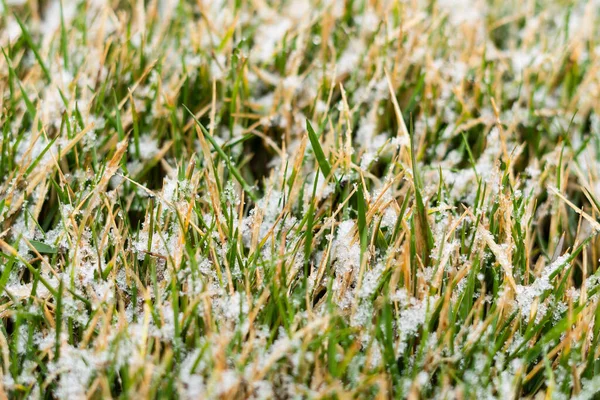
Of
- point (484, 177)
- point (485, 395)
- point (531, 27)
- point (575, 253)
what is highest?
point (531, 27)

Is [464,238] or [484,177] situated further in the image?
[484,177]

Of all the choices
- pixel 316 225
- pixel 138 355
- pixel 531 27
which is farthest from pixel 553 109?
pixel 138 355

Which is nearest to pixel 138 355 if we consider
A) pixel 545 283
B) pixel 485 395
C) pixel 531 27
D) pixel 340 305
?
pixel 340 305

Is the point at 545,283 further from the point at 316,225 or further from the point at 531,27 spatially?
the point at 531,27

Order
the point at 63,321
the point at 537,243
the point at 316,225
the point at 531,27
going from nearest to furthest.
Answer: the point at 63,321 < the point at 316,225 < the point at 537,243 < the point at 531,27

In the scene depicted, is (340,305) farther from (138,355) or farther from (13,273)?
(13,273)

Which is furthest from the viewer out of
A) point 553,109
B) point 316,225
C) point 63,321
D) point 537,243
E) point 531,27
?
point 531,27

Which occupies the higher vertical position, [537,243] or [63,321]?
[63,321]
